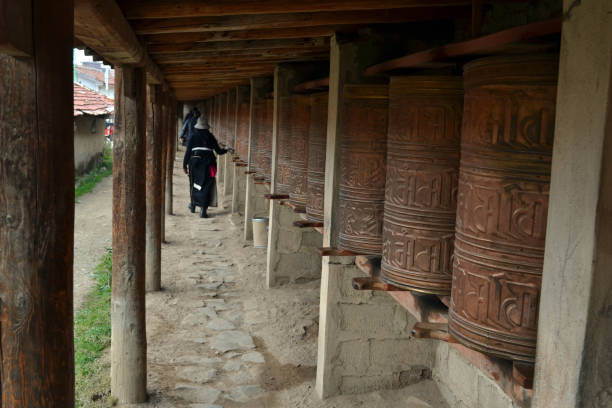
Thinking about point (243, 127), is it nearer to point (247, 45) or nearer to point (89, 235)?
point (89, 235)

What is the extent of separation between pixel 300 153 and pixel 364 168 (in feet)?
6.75

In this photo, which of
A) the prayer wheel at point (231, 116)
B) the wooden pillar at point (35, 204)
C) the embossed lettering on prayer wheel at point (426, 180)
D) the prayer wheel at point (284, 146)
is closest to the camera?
the wooden pillar at point (35, 204)

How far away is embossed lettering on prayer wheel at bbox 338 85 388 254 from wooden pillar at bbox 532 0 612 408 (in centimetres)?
194

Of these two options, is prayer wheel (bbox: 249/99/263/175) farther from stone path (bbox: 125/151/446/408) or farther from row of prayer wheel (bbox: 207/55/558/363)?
row of prayer wheel (bbox: 207/55/558/363)

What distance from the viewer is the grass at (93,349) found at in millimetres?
4852

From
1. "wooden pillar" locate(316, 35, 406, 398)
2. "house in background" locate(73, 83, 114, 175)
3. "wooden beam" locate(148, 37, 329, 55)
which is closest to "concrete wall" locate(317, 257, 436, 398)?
"wooden pillar" locate(316, 35, 406, 398)

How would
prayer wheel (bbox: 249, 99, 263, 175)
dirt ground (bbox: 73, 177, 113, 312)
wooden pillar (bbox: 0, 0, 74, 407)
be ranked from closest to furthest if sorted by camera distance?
1. wooden pillar (bbox: 0, 0, 74, 407)
2. dirt ground (bbox: 73, 177, 113, 312)
3. prayer wheel (bbox: 249, 99, 263, 175)

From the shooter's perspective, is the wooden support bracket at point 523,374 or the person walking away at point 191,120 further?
the person walking away at point 191,120

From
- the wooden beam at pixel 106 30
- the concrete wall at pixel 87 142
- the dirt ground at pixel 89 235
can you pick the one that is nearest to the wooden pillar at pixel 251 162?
the dirt ground at pixel 89 235

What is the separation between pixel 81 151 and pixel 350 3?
1678 centimetres

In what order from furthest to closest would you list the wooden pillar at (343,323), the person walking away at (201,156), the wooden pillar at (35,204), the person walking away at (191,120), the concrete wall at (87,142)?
the concrete wall at (87,142) → the person walking away at (191,120) → the person walking away at (201,156) → the wooden pillar at (343,323) → the wooden pillar at (35,204)

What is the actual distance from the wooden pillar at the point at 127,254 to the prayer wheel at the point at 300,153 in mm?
1625

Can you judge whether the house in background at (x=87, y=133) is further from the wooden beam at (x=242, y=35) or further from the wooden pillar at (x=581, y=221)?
the wooden pillar at (x=581, y=221)

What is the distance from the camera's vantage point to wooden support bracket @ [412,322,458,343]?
9.10 ft
